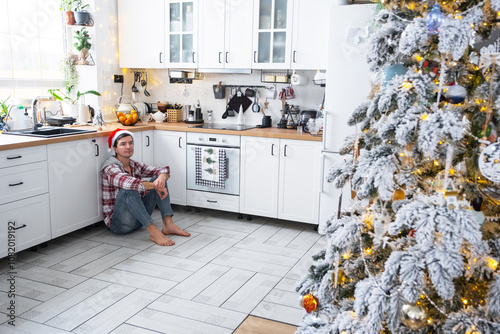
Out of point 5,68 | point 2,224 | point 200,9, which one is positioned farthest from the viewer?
point 200,9

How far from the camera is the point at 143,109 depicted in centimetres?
501

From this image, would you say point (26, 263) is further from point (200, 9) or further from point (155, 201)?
point (200, 9)

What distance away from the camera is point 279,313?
2.66 meters

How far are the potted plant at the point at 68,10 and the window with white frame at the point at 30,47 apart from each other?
50mm

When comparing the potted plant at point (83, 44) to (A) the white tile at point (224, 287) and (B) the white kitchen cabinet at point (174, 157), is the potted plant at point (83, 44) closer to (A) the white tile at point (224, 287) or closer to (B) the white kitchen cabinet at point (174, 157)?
(B) the white kitchen cabinet at point (174, 157)

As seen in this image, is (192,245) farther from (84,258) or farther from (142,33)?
(142,33)

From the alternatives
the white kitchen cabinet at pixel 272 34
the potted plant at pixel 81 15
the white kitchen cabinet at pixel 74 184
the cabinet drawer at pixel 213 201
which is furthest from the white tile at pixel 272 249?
the potted plant at pixel 81 15

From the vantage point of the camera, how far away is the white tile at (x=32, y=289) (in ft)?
9.18

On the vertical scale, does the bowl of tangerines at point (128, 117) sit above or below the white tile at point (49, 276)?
above

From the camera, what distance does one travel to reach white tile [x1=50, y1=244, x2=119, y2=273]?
10.6ft

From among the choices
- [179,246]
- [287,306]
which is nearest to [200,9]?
[179,246]

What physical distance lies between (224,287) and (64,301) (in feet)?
3.10

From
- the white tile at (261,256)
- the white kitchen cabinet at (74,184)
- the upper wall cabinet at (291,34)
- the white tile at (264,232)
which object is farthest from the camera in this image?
the upper wall cabinet at (291,34)

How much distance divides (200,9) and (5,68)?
1.78 metres
